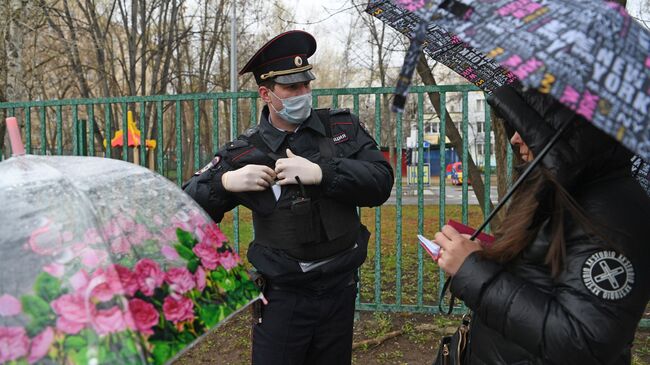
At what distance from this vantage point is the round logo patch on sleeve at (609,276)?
4.20 ft

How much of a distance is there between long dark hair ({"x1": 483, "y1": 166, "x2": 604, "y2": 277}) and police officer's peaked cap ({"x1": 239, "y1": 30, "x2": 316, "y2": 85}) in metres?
1.28

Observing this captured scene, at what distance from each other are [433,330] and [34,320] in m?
3.82

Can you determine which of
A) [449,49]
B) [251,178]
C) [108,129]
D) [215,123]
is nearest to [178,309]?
[251,178]

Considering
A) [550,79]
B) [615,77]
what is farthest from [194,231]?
[615,77]

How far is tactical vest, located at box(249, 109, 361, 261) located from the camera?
2.29 meters

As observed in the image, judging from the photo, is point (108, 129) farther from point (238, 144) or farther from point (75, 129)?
point (238, 144)

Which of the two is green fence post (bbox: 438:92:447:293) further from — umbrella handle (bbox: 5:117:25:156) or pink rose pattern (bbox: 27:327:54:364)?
pink rose pattern (bbox: 27:327:54:364)

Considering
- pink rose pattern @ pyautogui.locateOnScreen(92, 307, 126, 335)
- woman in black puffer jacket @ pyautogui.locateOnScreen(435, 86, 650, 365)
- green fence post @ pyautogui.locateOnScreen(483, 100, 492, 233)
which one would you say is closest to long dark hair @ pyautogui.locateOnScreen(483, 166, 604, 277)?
woman in black puffer jacket @ pyautogui.locateOnScreen(435, 86, 650, 365)

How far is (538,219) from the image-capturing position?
148cm

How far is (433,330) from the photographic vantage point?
443cm

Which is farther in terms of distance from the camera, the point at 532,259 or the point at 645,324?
the point at 645,324

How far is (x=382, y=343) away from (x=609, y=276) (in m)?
3.16

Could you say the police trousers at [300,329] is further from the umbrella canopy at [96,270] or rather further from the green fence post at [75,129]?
the green fence post at [75,129]

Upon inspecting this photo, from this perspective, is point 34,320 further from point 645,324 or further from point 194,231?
point 645,324
